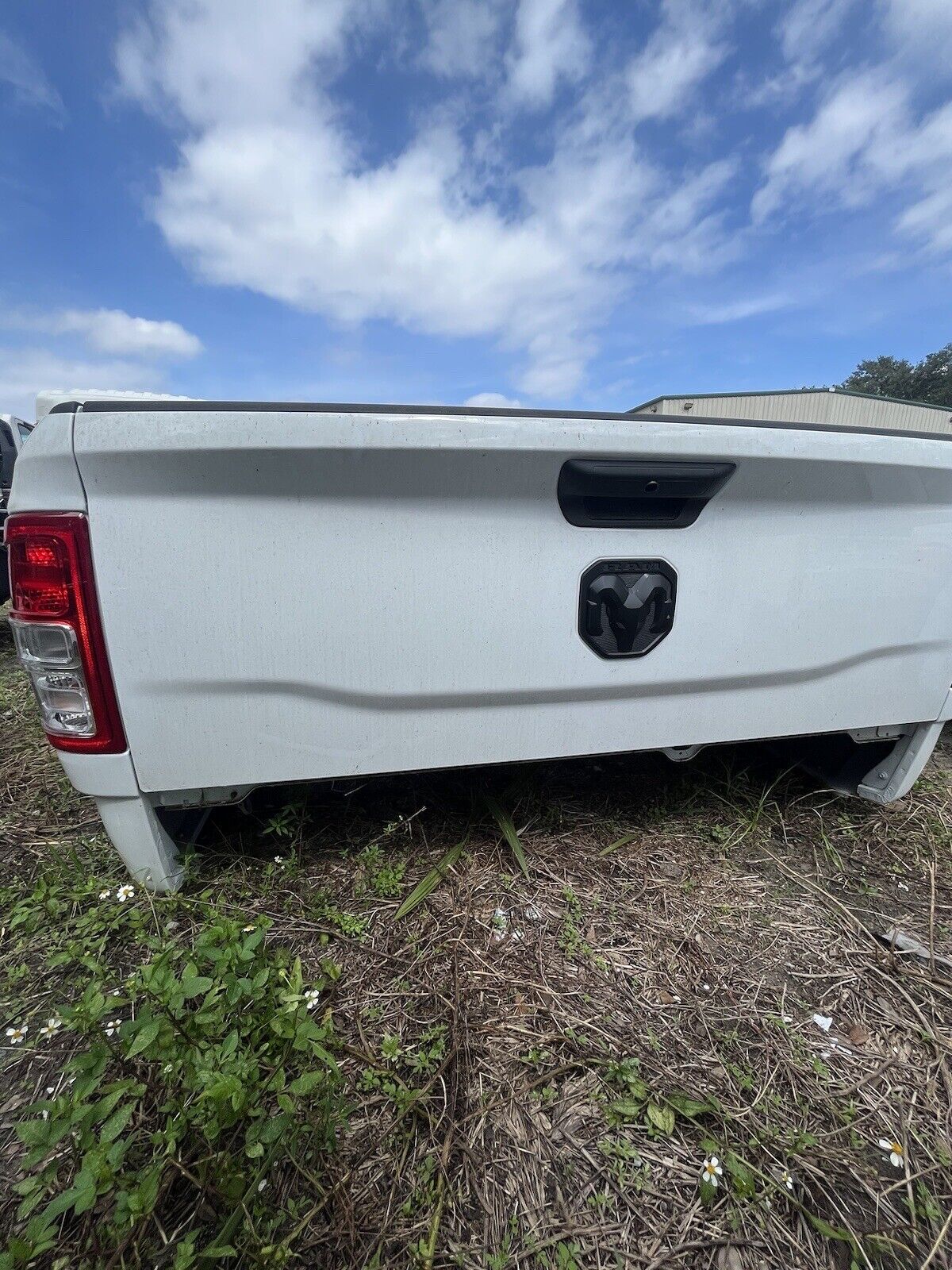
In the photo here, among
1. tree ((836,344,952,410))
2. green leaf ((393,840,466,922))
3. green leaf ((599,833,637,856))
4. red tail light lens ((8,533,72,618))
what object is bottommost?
green leaf ((599,833,637,856))

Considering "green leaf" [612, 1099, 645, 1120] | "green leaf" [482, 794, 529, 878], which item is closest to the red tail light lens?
"green leaf" [482, 794, 529, 878]

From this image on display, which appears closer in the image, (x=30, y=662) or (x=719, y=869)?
Answer: (x=30, y=662)

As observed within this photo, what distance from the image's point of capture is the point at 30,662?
1.16 m

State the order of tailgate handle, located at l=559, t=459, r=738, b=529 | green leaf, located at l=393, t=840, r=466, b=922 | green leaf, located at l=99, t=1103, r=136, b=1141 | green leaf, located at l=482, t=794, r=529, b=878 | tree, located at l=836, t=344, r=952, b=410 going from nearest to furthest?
green leaf, located at l=99, t=1103, r=136, b=1141
tailgate handle, located at l=559, t=459, r=738, b=529
green leaf, located at l=393, t=840, r=466, b=922
green leaf, located at l=482, t=794, r=529, b=878
tree, located at l=836, t=344, r=952, b=410

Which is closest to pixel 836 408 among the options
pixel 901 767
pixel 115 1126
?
pixel 901 767

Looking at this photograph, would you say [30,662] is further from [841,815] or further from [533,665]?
[841,815]

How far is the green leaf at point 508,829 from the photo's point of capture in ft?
5.59

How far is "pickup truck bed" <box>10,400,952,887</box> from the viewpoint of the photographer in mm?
1081

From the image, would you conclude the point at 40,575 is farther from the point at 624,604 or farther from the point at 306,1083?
the point at 624,604

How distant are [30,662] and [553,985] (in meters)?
1.44

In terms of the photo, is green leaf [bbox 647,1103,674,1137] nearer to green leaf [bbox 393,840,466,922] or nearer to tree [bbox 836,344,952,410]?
green leaf [bbox 393,840,466,922]

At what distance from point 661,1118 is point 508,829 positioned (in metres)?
0.84

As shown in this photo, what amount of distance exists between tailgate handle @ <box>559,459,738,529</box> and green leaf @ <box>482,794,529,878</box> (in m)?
1.08

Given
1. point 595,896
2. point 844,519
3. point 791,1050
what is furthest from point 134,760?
point 844,519
